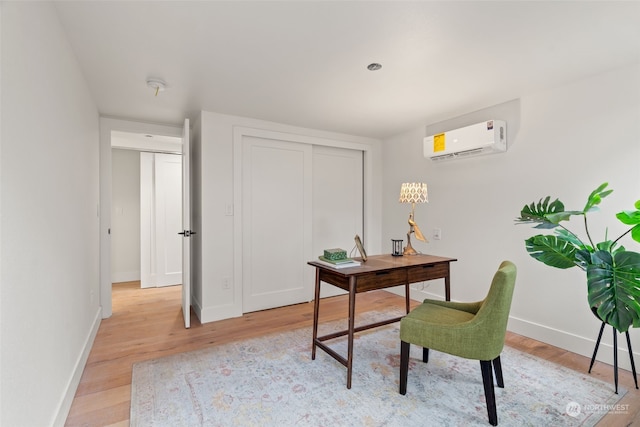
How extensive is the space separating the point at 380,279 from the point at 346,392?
0.76 meters

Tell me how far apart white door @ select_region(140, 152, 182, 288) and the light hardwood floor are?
1.63 ft

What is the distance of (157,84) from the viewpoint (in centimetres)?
247

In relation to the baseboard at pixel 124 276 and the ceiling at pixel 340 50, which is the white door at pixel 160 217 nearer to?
the baseboard at pixel 124 276

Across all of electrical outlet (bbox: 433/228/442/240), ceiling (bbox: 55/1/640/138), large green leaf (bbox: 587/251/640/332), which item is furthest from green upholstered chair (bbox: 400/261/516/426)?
electrical outlet (bbox: 433/228/442/240)

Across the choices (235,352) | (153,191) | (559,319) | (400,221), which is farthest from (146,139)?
(559,319)

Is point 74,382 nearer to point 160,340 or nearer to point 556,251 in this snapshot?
point 160,340

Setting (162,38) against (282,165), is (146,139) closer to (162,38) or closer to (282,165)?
(282,165)

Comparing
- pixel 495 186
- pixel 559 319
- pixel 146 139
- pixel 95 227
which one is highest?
pixel 146 139

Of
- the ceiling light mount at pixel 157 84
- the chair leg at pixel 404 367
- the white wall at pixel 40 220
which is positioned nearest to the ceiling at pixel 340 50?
the ceiling light mount at pixel 157 84

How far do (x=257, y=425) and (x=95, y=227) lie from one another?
2.48 m

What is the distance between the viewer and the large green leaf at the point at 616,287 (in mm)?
1750

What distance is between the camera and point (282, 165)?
12.4 feet

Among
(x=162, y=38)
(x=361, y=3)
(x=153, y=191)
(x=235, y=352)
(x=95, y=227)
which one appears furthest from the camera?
(x=153, y=191)

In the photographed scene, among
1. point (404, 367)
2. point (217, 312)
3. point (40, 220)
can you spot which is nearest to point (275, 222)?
point (217, 312)
